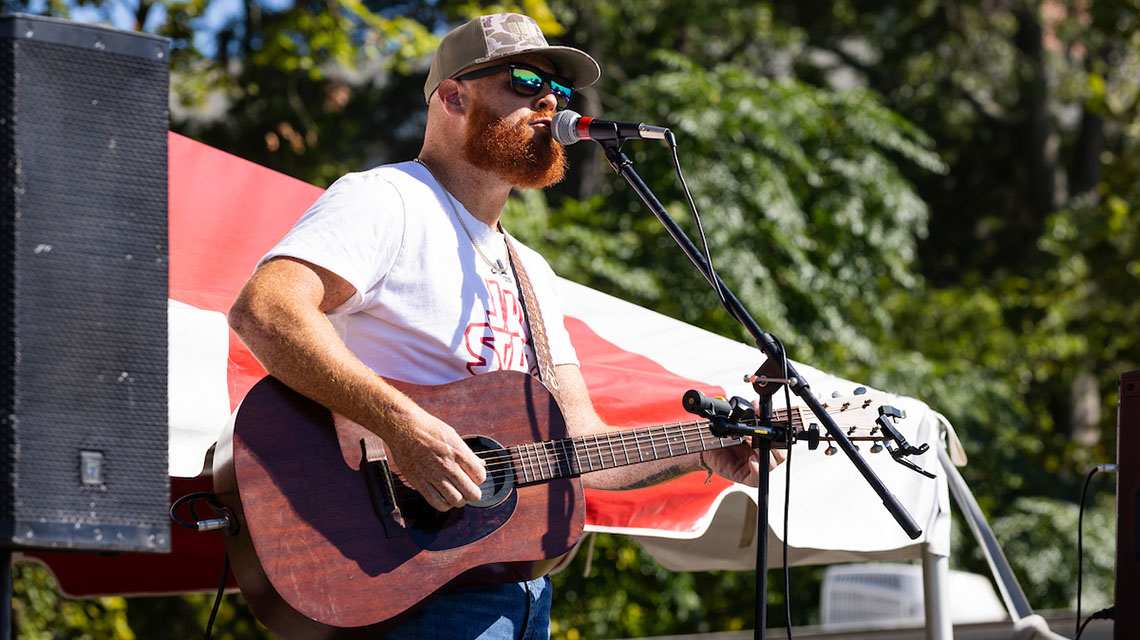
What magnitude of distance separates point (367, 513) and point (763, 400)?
31.4 inches

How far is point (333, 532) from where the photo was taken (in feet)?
7.52

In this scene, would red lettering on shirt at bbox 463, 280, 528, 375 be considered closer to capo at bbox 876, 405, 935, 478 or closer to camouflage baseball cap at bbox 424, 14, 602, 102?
camouflage baseball cap at bbox 424, 14, 602, 102

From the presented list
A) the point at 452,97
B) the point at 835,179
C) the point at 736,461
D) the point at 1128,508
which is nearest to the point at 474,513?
the point at 736,461

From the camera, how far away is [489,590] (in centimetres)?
244

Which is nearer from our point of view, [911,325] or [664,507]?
[664,507]

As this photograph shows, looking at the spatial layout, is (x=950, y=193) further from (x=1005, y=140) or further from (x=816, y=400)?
(x=816, y=400)

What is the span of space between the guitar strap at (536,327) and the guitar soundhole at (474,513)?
263 millimetres

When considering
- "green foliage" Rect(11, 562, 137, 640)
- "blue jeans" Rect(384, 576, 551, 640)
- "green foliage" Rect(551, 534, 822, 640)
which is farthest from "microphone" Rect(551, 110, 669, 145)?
"green foliage" Rect(551, 534, 822, 640)

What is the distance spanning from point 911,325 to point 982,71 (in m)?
3.03

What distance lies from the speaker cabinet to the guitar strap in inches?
49.2

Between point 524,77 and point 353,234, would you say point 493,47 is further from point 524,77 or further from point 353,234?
point 353,234

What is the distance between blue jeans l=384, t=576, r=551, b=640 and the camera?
2367mm

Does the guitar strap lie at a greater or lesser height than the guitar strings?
greater

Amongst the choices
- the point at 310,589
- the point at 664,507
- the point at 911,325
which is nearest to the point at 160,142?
the point at 310,589
